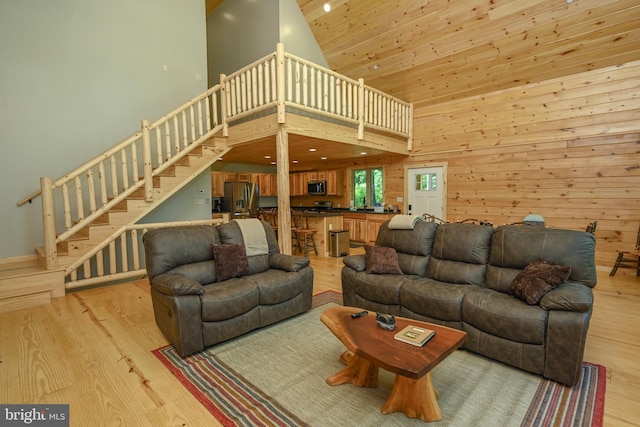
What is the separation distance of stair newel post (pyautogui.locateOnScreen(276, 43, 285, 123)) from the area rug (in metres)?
3.15

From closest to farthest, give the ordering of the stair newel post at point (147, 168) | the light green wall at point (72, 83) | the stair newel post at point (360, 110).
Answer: the light green wall at point (72, 83)
the stair newel post at point (147, 168)
the stair newel post at point (360, 110)

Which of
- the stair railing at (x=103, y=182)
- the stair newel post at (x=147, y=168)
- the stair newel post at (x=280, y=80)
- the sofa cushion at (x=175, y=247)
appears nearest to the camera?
the sofa cushion at (x=175, y=247)

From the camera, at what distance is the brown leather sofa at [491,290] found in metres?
2.12

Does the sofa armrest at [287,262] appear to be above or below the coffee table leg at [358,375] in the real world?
above

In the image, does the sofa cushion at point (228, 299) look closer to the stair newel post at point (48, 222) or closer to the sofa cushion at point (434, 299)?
the sofa cushion at point (434, 299)

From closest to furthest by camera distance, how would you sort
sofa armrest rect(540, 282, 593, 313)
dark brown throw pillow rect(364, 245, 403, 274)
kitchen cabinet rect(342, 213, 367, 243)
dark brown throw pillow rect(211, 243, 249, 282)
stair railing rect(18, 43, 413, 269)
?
sofa armrest rect(540, 282, 593, 313)
dark brown throw pillow rect(211, 243, 249, 282)
dark brown throw pillow rect(364, 245, 403, 274)
stair railing rect(18, 43, 413, 269)
kitchen cabinet rect(342, 213, 367, 243)

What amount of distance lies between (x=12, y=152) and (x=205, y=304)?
4350 millimetres

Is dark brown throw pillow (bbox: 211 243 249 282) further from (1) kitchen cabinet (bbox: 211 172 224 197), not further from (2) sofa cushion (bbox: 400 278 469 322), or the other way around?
(1) kitchen cabinet (bbox: 211 172 224 197)

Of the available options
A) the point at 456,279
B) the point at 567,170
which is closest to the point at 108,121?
the point at 456,279

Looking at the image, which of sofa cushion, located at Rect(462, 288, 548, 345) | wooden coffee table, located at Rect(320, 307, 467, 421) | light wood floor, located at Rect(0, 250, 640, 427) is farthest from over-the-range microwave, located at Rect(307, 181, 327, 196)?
wooden coffee table, located at Rect(320, 307, 467, 421)

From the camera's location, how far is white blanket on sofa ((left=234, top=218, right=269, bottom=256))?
3.51m

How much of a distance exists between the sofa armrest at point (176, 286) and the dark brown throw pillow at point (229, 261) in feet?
1.60

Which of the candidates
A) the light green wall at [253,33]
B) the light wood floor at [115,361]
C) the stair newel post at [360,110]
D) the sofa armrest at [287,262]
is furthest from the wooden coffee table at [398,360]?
the light green wall at [253,33]

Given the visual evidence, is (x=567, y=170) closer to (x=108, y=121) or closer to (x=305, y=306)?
(x=305, y=306)
